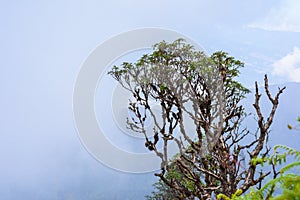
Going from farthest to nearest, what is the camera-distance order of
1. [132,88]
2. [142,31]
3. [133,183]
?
1. [133,183]
2. [142,31]
3. [132,88]

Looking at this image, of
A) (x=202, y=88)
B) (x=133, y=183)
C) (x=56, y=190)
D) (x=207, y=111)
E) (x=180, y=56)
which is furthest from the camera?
(x=56, y=190)

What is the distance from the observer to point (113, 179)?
89.8 metres

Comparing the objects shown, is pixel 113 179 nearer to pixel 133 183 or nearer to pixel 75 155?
pixel 133 183

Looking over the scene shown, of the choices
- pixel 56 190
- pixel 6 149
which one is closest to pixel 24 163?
pixel 6 149

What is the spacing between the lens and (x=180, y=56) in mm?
5684

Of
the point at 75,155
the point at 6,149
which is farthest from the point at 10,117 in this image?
the point at 75,155

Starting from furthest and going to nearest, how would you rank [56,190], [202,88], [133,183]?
[56,190]
[133,183]
[202,88]

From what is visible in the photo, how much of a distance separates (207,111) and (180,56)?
1.28 m

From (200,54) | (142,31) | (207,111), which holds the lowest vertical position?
(207,111)

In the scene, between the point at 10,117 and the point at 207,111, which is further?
the point at 10,117

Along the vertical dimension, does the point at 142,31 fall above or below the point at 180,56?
above

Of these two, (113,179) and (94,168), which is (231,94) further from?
(94,168)

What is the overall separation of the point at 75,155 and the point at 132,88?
331 feet

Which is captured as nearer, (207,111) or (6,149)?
(207,111)
